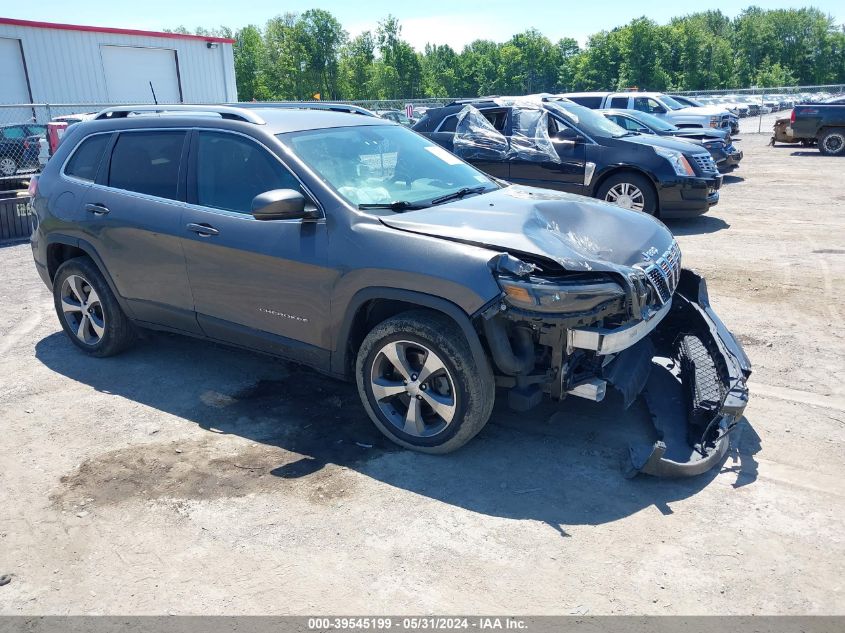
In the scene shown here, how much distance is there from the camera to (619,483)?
149 inches

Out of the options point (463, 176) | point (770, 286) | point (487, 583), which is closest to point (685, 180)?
point (770, 286)

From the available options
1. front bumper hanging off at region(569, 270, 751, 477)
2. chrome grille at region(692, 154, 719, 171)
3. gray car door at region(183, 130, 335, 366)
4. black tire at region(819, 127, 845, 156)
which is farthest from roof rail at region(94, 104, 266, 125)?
black tire at region(819, 127, 845, 156)

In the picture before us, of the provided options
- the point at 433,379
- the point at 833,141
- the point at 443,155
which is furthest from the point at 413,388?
the point at 833,141

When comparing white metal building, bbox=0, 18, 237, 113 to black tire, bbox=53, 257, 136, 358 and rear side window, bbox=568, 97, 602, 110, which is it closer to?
rear side window, bbox=568, 97, 602, 110

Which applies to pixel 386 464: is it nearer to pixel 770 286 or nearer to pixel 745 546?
pixel 745 546

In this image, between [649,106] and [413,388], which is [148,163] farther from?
[649,106]

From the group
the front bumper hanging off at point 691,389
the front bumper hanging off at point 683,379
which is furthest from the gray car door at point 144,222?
the front bumper hanging off at point 691,389

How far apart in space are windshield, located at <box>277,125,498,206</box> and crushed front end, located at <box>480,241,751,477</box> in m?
1.14

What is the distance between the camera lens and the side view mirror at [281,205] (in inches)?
159

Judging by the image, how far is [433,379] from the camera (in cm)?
402

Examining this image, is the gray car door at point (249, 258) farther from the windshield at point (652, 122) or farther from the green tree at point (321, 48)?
the green tree at point (321, 48)

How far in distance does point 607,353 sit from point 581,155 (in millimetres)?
7229

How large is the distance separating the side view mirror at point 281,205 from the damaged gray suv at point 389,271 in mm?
13

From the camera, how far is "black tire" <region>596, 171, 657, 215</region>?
10188mm
